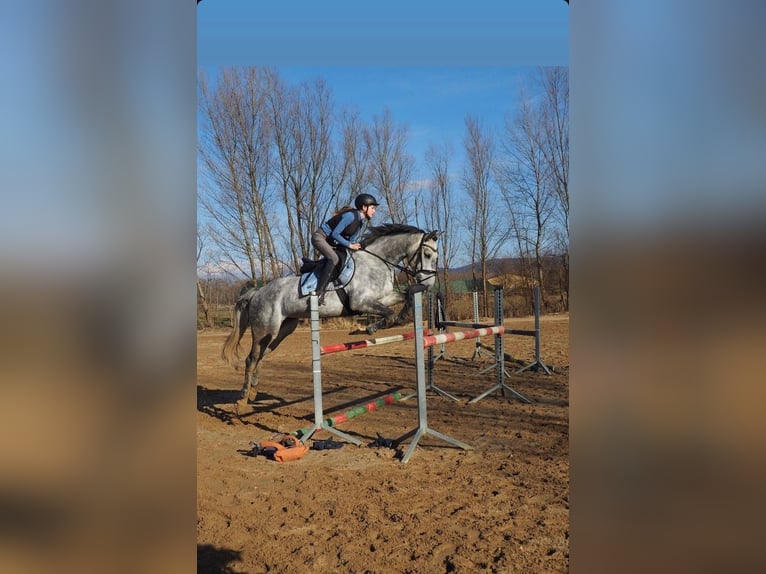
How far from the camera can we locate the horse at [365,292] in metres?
4.77

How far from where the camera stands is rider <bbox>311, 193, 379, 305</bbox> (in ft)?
14.8

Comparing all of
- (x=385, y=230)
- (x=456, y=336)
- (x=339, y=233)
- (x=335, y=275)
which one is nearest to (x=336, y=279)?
(x=335, y=275)

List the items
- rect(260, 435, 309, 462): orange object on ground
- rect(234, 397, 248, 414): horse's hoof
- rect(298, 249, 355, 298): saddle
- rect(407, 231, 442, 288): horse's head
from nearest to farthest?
rect(260, 435, 309, 462): orange object on ground, rect(298, 249, 355, 298): saddle, rect(407, 231, 442, 288): horse's head, rect(234, 397, 248, 414): horse's hoof

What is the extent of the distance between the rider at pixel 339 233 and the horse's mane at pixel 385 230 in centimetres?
54

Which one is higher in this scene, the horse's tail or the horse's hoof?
the horse's tail

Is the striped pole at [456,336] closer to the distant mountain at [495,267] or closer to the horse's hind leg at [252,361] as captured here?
the horse's hind leg at [252,361]

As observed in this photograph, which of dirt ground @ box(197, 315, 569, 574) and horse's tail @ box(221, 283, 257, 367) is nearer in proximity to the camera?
dirt ground @ box(197, 315, 569, 574)

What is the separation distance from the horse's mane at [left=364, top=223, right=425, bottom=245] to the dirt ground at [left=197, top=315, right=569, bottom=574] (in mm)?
1976

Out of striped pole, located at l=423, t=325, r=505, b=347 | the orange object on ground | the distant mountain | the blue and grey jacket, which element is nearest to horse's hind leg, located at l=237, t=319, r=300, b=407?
the blue and grey jacket

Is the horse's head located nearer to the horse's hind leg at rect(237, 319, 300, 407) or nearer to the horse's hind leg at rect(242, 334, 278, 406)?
the horse's hind leg at rect(237, 319, 300, 407)

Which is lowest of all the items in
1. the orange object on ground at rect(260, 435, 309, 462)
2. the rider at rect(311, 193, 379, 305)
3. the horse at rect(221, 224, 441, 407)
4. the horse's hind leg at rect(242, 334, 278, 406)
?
the orange object on ground at rect(260, 435, 309, 462)

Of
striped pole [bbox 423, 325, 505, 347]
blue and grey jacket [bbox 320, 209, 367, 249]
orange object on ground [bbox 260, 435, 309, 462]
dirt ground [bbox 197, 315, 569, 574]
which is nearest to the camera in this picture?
dirt ground [bbox 197, 315, 569, 574]

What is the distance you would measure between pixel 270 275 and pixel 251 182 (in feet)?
12.7
